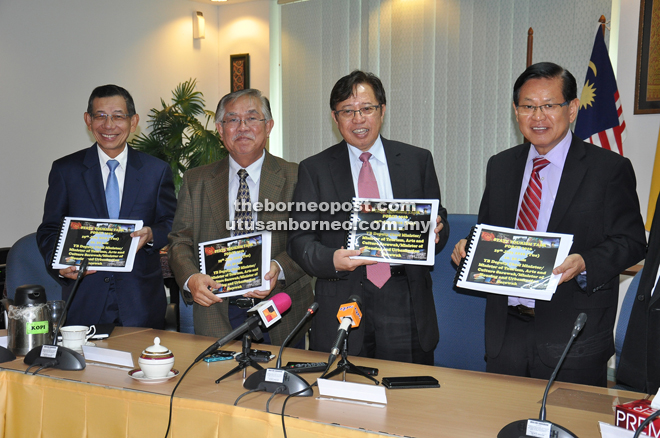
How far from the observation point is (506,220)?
7.03 feet

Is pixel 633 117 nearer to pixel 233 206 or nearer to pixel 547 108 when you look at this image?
pixel 547 108

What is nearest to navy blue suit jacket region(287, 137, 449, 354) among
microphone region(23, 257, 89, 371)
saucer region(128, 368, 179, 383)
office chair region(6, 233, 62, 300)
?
saucer region(128, 368, 179, 383)

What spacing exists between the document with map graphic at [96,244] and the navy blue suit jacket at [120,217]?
0.22 meters

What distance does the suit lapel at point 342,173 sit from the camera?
2311 mm

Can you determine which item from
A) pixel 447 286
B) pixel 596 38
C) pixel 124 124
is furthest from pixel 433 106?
pixel 124 124

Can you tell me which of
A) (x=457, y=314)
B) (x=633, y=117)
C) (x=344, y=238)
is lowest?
(x=457, y=314)

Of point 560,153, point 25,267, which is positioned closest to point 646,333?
point 560,153

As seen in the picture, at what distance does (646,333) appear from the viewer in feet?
5.91

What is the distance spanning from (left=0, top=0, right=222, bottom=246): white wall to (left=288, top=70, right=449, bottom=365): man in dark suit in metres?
3.86

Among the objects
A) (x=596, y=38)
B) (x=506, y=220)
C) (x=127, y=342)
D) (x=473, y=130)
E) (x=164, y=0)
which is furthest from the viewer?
(x=164, y=0)

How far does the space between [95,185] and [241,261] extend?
96cm

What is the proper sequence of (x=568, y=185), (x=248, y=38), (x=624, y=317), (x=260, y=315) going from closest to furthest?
1. (x=260, y=315)
2. (x=568, y=185)
3. (x=624, y=317)
4. (x=248, y=38)

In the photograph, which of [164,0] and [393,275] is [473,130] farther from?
[164,0]

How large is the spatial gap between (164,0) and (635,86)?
495 cm
